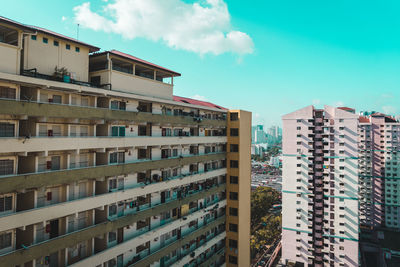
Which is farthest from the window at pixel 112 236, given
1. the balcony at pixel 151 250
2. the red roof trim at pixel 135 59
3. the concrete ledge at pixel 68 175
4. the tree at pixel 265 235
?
the tree at pixel 265 235

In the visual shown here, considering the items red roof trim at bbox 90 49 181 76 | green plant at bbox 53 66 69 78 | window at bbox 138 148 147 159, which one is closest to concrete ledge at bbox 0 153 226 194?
window at bbox 138 148 147 159

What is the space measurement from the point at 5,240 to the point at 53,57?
1142 centimetres

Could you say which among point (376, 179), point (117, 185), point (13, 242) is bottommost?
point (376, 179)

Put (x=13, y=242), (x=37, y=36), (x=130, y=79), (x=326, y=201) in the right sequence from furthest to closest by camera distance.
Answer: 1. (x=326, y=201)
2. (x=130, y=79)
3. (x=37, y=36)
4. (x=13, y=242)

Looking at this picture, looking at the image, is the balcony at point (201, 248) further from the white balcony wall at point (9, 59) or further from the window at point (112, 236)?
the white balcony wall at point (9, 59)

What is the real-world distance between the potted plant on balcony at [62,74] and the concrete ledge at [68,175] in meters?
6.28

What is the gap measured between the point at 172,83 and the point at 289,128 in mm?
34987

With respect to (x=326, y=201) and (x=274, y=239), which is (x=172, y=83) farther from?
(x=274, y=239)

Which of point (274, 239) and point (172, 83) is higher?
point (172, 83)

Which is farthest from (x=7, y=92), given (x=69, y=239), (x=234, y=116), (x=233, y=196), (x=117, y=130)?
(x=233, y=196)

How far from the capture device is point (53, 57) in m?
16.8

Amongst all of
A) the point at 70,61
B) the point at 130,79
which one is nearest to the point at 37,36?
the point at 70,61

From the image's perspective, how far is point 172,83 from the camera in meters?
25.2

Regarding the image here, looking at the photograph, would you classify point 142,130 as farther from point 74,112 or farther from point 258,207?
point 258,207
